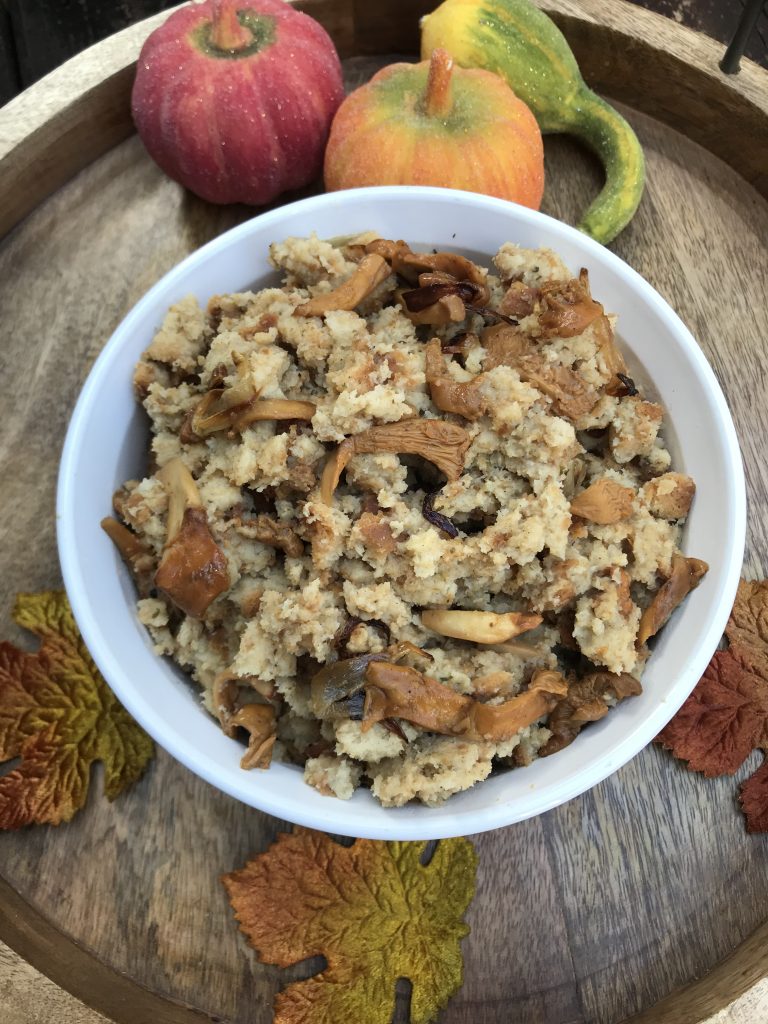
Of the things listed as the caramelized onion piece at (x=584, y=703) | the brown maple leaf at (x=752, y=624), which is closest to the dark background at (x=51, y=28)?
the brown maple leaf at (x=752, y=624)

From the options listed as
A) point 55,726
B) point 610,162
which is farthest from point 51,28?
point 55,726

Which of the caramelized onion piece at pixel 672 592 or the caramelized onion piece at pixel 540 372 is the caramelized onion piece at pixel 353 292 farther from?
the caramelized onion piece at pixel 672 592

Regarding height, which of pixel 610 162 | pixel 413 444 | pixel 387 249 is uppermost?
pixel 610 162

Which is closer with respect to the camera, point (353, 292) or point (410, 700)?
point (410, 700)

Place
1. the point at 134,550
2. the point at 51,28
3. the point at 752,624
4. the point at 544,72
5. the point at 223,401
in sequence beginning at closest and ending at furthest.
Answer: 1. the point at 223,401
2. the point at 134,550
3. the point at 752,624
4. the point at 544,72
5. the point at 51,28

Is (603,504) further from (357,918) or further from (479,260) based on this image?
(357,918)

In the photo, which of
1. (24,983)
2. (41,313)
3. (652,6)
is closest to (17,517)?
(41,313)

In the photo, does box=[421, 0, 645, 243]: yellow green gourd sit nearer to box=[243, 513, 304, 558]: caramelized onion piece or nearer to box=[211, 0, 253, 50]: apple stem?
box=[211, 0, 253, 50]: apple stem
